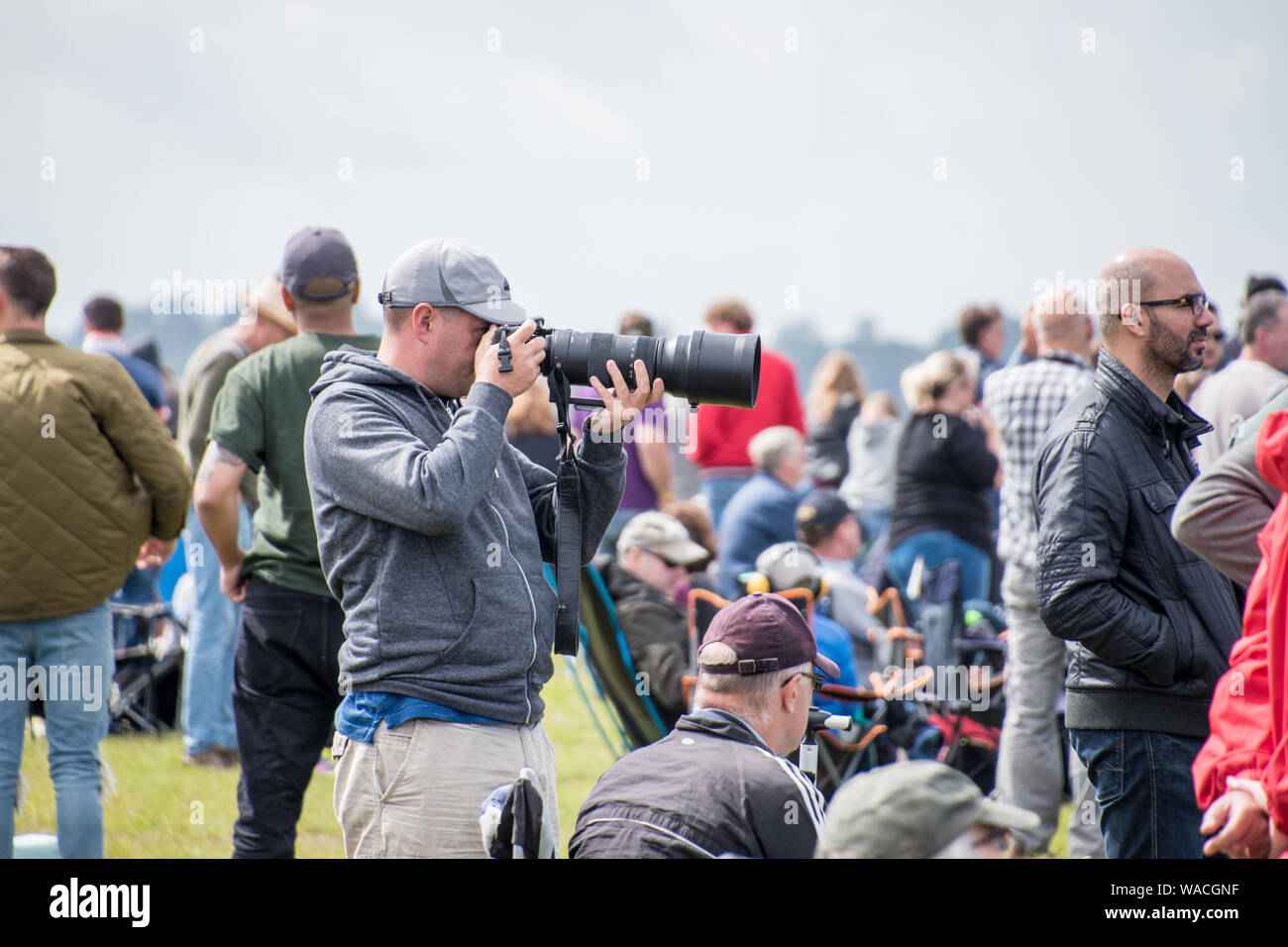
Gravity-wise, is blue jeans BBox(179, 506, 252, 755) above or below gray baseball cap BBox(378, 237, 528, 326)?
below

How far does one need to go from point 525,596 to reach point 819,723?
29.0 inches

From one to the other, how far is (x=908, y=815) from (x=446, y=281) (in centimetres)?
134

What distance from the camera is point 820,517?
19.3 ft

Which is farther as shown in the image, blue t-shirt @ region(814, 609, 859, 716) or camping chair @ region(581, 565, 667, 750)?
camping chair @ region(581, 565, 667, 750)

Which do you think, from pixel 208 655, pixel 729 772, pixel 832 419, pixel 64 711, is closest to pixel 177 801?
pixel 208 655

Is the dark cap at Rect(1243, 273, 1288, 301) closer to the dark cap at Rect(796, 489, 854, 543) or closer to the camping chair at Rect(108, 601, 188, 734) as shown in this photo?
the dark cap at Rect(796, 489, 854, 543)

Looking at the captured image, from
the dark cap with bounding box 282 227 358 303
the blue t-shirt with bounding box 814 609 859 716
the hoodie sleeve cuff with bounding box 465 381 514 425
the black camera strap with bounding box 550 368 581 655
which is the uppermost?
the dark cap with bounding box 282 227 358 303

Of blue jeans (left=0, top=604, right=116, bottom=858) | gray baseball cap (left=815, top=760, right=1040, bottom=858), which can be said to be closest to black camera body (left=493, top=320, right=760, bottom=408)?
gray baseball cap (left=815, top=760, right=1040, bottom=858)

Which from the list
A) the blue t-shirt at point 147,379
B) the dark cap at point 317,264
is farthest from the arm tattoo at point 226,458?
the blue t-shirt at point 147,379

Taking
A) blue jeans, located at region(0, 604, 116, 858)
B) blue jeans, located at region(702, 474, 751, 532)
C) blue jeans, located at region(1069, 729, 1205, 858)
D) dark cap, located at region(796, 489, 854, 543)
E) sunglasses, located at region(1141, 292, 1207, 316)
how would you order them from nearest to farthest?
blue jeans, located at region(1069, 729, 1205, 858) → sunglasses, located at region(1141, 292, 1207, 316) → blue jeans, located at region(0, 604, 116, 858) → dark cap, located at region(796, 489, 854, 543) → blue jeans, located at region(702, 474, 751, 532)

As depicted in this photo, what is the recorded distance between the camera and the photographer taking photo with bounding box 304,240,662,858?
8.20 ft

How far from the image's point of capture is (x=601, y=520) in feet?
9.48

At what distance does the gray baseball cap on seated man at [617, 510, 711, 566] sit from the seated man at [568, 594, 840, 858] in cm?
257
